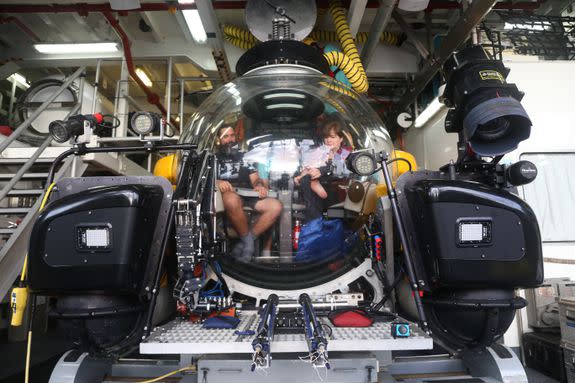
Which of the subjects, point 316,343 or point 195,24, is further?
point 195,24

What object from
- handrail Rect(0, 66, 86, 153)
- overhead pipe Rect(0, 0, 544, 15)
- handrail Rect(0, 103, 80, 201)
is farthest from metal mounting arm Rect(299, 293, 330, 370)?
overhead pipe Rect(0, 0, 544, 15)

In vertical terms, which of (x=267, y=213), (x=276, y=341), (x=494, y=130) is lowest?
(x=276, y=341)

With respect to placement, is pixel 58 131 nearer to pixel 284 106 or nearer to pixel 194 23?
pixel 284 106

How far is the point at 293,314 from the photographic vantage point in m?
1.92

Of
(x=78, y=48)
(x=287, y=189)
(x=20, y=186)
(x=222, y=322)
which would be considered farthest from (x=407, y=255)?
(x=78, y=48)

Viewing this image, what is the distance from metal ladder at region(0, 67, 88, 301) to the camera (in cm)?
377

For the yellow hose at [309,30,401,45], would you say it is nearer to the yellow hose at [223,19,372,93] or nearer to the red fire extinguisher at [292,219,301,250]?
the yellow hose at [223,19,372,93]

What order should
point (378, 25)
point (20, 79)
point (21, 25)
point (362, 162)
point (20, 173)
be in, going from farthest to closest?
point (20, 79) → point (21, 25) → point (378, 25) → point (20, 173) → point (362, 162)

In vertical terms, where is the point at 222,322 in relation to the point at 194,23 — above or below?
below

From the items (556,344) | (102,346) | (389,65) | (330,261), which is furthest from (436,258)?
(389,65)

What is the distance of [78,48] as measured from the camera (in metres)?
6.11

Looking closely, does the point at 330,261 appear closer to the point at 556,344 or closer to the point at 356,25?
the point at 556,344

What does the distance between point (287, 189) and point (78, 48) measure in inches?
227

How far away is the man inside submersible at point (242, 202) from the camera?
214 cm
